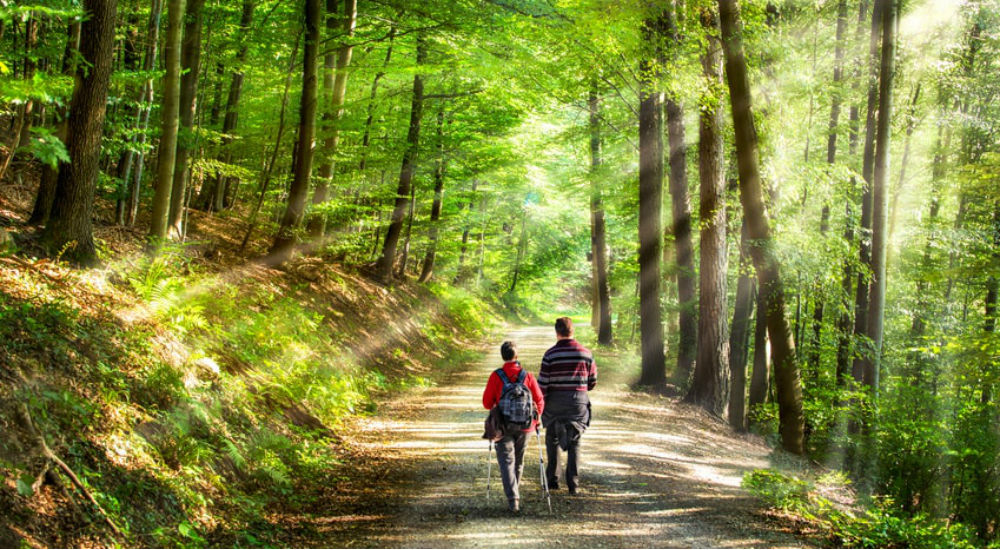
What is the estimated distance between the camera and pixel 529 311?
49.8 m

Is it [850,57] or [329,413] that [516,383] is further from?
[850,57]

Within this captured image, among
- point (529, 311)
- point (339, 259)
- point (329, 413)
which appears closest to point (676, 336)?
point (339, 259)

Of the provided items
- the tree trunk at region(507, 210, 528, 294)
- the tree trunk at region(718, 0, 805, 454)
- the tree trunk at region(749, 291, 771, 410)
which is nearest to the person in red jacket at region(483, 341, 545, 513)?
the tree trunk at region(718, 0, 805, 454)

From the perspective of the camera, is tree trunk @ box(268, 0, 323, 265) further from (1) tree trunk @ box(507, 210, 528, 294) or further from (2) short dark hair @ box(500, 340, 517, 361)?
(1) tree trunk @ box(507, 210, 528, 294)

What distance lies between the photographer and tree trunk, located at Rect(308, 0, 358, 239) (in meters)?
14.3

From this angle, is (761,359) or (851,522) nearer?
(851,522)

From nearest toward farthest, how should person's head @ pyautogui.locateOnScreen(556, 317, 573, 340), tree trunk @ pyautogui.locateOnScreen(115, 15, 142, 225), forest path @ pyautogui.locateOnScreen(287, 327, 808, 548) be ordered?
forest path @ pyautogui.locateOnScreen(287, 327, 808, 548) < person's head @ pyautogui.locateOnScreen(556, 317, 573, 340) < tree trunk @ pyautogui.locateOnScreen(115, 15, 142, 225)

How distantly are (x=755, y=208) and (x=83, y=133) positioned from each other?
8637 millimetres

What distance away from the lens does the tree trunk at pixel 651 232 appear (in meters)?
15.1

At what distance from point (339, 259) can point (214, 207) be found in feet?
12.8

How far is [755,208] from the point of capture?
9.01 meters

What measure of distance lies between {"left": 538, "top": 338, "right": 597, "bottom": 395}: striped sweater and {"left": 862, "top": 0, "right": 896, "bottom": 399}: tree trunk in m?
8.76

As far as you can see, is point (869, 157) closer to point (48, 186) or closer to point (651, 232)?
point (651, 232)

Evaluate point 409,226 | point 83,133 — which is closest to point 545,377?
point 83,133
